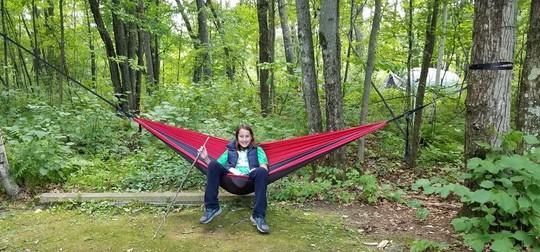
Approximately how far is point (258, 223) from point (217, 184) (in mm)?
378

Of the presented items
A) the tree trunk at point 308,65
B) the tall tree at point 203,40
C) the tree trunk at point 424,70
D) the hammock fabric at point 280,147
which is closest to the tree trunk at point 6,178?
the hammock fabric at point 280,147

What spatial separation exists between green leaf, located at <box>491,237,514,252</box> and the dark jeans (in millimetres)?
1304

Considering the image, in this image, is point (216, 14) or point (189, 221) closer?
point (189, 221)

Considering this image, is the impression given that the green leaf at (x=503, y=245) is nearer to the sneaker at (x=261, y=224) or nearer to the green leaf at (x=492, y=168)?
the green leaf at (x=492, y=168)

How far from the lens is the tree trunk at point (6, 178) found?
9.37 feet

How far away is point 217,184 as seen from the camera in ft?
8.27

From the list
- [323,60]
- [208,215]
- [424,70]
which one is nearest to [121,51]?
[323,60]

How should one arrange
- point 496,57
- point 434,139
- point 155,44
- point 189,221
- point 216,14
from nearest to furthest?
point 496,57
point 189,221
point 434,139
point 216,14
point 155,44

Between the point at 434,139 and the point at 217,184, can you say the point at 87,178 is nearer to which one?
the point at 217,184

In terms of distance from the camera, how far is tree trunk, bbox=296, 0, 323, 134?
3262 mm

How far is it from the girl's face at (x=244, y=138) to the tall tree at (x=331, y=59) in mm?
869

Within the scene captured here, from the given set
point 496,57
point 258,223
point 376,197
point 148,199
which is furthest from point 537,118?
point 148,199

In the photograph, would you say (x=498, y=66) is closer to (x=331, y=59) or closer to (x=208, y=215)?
(x=331, y=59)

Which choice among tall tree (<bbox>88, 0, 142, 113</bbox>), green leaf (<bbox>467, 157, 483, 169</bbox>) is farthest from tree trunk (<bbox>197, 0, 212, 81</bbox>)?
green leaf (<bbox>467, 157, 483, 169</bbox>)
